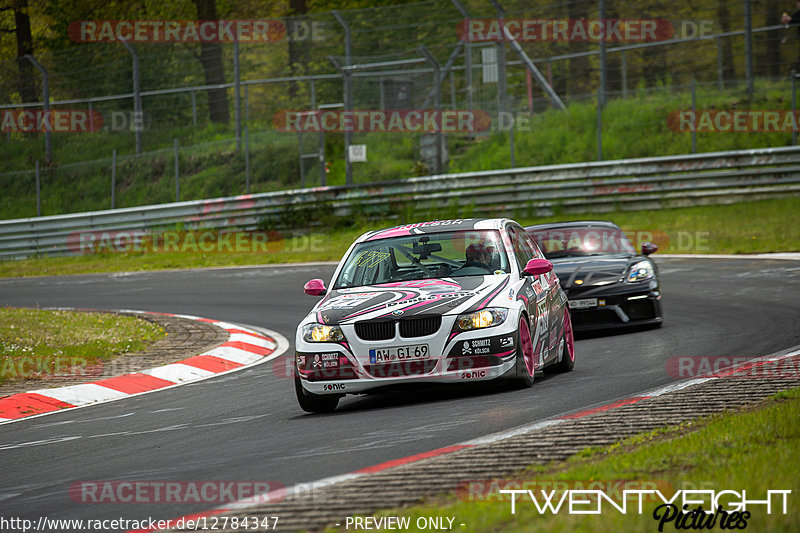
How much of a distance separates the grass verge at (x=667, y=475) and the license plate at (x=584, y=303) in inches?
237

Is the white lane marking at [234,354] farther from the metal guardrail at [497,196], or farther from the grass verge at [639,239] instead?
the metal guardrail at [497,196]

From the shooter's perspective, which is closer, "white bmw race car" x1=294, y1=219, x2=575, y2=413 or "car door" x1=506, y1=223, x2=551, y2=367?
"white bmw race car" x1=294, y1=219, x2=575, y2=413

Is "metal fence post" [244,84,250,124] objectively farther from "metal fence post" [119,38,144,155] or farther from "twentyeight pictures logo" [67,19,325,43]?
"metal fence post" [119,38,144,155]

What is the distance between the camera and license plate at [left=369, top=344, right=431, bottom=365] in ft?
25.3

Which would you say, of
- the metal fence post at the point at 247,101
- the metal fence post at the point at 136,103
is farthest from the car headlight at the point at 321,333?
the metal fence post at the point at 136,103

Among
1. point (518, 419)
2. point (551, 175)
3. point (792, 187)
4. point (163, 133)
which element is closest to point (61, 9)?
point (163, 133)

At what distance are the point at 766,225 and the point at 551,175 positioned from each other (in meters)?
5.28

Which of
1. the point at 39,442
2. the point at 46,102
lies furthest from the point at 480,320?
the point at 46,102

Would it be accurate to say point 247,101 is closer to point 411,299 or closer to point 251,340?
point 251,340

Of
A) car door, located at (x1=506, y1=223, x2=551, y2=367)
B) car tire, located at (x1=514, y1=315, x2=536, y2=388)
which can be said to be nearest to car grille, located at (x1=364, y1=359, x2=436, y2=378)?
car tire, located at (x1=514, y1=315, x2=536, y2=388)

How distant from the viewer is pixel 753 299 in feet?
46.0

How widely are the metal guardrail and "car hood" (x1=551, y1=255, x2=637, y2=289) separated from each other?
1177 cm

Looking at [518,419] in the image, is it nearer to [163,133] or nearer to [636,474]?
[636,474]

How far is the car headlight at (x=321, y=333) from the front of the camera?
786cm
